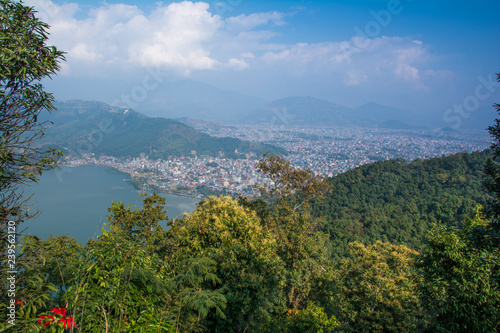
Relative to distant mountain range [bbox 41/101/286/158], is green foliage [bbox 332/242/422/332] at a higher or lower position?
lower

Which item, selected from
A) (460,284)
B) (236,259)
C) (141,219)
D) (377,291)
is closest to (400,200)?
(377,291)

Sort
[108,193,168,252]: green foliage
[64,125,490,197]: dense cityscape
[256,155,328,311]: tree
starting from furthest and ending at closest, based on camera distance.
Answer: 1. [64,125,490,197]: dense cityscape
2. [256,155,328,311]: tree
3. [108,193,168,252]: green foliage

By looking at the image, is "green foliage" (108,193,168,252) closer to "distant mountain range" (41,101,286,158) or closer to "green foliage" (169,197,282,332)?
"green foliage" (169,197,282,332)

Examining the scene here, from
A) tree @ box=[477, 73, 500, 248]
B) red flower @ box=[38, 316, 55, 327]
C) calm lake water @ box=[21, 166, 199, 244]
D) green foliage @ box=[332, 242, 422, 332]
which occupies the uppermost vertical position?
tree @ box=[477, 73, 500, 248]

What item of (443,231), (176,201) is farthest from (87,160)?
(443,231)

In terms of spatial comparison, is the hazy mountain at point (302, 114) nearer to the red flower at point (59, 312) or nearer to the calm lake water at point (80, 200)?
the calm lake water at point (80, 200)

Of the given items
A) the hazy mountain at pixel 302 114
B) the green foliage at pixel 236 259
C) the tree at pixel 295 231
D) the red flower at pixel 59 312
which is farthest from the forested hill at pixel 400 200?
the hazy mountain at pixel 302 114

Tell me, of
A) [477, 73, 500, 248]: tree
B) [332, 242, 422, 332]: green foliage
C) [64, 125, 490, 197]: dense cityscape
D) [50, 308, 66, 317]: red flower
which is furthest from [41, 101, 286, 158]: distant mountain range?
[477, 73, 500, 248]: tree
